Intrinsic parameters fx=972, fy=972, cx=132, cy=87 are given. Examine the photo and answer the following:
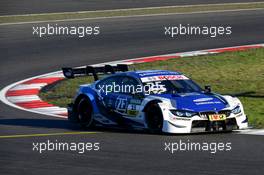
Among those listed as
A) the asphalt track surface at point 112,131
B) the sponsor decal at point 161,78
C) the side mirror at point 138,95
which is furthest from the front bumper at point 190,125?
the sponsor decal at point 161,78

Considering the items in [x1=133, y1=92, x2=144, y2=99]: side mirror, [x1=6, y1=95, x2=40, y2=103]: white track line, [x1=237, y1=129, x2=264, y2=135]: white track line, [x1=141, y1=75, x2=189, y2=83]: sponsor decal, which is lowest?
[x1=237, y1=129, x2=264, y2=135]: white track line

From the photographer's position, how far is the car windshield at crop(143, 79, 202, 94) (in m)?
16.9

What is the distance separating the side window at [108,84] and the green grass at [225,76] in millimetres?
2659

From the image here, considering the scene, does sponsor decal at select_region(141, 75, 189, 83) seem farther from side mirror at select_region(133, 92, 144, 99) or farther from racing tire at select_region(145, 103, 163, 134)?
racing tire at select_region(145, 103, 163, 134)

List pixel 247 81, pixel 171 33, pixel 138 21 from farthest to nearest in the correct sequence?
pixel 138 21 → pixel 171 33 → pixel 247 81

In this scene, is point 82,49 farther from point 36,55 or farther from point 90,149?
point 90,149

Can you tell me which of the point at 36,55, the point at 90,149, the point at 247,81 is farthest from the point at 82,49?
the point at 90,149

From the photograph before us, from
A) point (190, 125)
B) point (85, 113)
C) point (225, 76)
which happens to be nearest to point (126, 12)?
point (225, 76)

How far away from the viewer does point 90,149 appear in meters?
14.5

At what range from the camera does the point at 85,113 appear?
57.7ft

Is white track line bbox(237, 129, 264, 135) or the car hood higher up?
the car hood

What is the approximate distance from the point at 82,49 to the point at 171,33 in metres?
3.71

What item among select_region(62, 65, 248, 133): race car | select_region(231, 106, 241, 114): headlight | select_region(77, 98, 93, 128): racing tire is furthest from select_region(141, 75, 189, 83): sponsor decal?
select_region(231, 106, 241, 114): headlight

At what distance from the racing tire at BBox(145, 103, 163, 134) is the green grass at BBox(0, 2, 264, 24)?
17.3 meters
